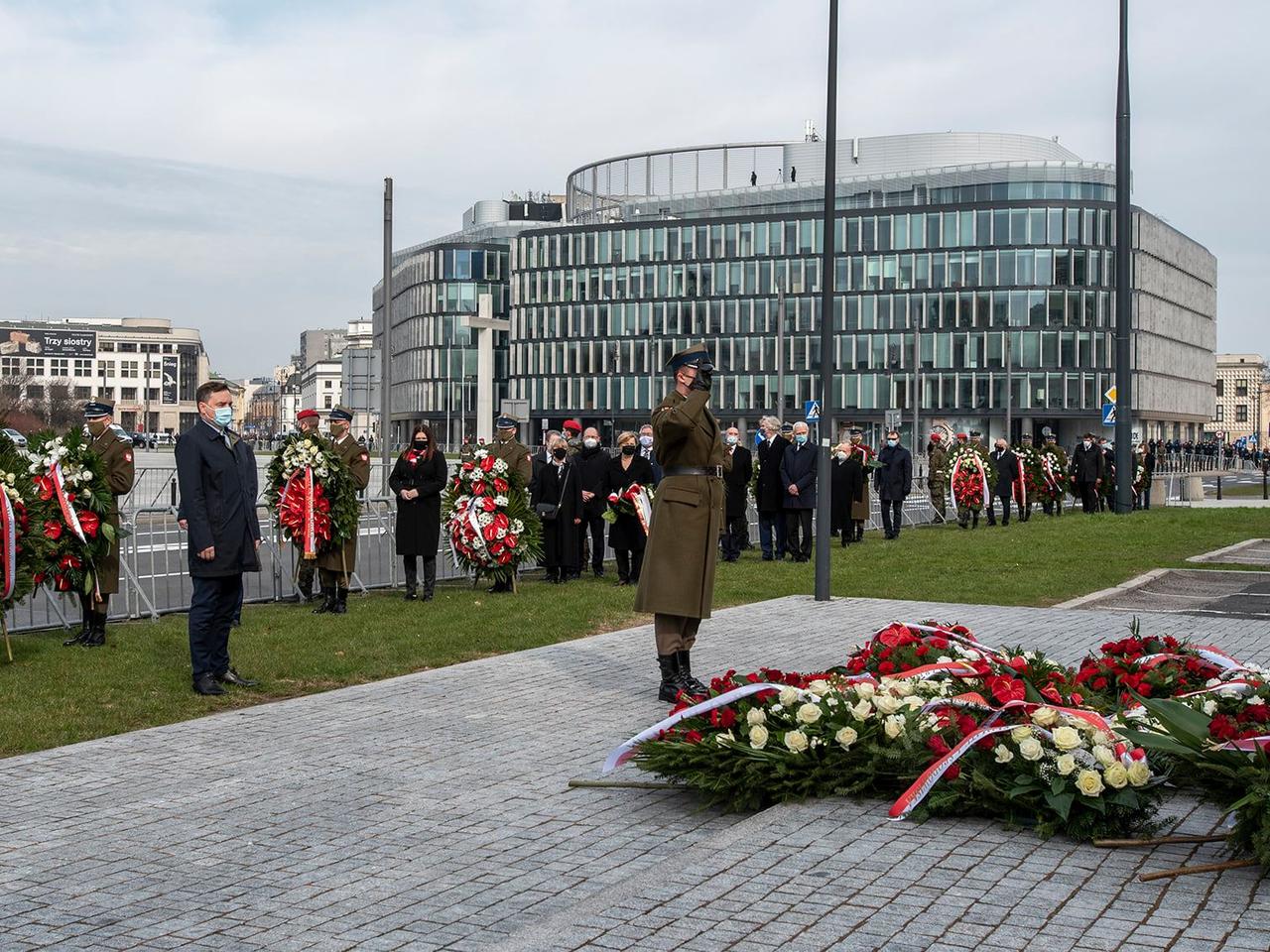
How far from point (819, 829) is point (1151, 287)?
9821 cm

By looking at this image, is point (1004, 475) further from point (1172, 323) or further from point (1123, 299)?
point (1172, 323)

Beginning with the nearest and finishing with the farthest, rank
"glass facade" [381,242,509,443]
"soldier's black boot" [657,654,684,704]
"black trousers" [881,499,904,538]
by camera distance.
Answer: "soldier's black boot" [657,654,684,704] → "black trousers" [881,499,904,538] → "glass facade" [381,242,509,443]

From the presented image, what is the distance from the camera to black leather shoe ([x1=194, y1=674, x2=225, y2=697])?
9898 millimetres

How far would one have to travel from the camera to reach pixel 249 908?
527 centimetres

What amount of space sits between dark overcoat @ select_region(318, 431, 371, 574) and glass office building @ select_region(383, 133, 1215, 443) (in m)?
69.5

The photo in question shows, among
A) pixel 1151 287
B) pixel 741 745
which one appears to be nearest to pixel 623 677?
pixel 741 745

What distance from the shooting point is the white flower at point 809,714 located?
21.8ft

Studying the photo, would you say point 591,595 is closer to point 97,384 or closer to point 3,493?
point 3,493

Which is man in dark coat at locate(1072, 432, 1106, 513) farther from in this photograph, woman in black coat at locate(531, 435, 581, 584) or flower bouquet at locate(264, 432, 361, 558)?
flower bouquet at locate(264, 432, 361, 558)

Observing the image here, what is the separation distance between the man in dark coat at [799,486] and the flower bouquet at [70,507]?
11243 mm

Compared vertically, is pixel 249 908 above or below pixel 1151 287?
below

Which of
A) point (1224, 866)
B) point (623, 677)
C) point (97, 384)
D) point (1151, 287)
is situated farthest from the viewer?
point (97, 384)

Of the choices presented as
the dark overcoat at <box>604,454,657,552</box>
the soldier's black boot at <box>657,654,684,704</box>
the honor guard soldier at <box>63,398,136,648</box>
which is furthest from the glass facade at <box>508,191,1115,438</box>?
the soldier's black boot at <box>657,654,684,704</box>

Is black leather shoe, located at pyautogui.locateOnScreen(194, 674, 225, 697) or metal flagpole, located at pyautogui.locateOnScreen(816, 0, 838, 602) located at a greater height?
metal flagpole, located at pyautogui.locateOnScreen(816, 0, 838, 602)
